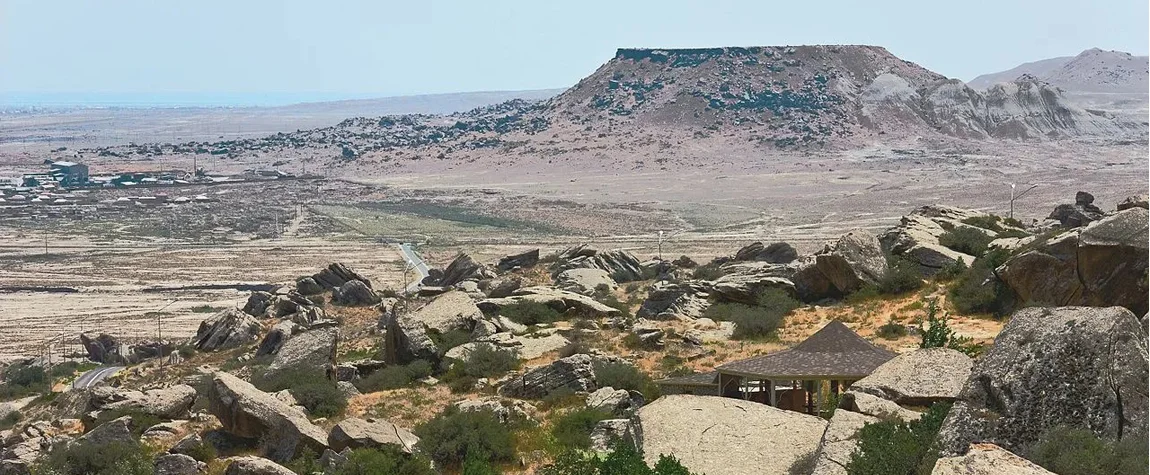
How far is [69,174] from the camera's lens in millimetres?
124375

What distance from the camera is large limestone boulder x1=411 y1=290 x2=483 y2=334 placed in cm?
2797

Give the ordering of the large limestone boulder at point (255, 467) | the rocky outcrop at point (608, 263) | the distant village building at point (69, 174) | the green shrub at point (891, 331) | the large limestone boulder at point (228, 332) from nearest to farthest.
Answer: the large limestone boulder at point (255, 467)
the green shrub at point (891, 331)
the large limestone boulder at point (228, 332)
the rocky outcrop at point (608, 263)
the distant village building at point (69, 174)

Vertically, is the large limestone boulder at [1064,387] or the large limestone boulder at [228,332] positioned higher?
the large limestone boulder at [1064,387]

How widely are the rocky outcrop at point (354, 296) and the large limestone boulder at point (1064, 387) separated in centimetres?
3178

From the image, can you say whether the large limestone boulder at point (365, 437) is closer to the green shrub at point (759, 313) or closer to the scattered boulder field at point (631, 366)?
the scattered boulder field at point (631, 366)

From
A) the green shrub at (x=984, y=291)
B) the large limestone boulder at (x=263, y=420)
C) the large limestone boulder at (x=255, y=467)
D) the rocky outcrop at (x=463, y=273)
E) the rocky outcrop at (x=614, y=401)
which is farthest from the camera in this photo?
the rocky outcrop at (x=463, y=273)

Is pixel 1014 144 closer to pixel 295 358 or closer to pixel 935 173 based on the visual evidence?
pixel 935 173

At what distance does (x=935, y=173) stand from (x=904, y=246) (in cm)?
7768

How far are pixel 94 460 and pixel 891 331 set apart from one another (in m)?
14.6

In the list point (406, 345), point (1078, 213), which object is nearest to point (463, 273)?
point (406, 345)

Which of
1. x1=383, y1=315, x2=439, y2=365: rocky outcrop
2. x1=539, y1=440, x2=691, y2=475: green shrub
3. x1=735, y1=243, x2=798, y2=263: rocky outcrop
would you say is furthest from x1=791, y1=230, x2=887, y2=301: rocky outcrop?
x1=539, y1=440, x2=691, y2=475: green shrub

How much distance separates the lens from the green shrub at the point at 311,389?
20.5 m

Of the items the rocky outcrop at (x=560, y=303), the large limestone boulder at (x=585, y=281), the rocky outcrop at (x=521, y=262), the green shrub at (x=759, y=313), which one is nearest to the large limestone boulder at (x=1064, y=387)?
the green shrub at (x=759, y=313)

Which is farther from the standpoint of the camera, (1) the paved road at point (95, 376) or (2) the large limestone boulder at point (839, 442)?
(1) the paved road at point (95, 376)
